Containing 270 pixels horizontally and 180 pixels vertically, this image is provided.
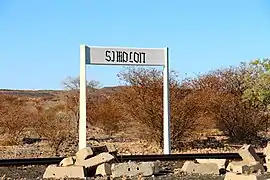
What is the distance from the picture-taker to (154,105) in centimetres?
2803

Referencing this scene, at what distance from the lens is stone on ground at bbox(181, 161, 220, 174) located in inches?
631

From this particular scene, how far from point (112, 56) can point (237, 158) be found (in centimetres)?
640

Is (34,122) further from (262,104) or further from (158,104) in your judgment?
(262,104)

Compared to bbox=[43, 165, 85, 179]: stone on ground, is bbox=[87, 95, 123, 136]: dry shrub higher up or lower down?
higher up

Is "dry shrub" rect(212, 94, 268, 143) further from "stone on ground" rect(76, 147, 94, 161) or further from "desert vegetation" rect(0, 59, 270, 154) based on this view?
"stone on ground" rect(76, 147, 94, 161)

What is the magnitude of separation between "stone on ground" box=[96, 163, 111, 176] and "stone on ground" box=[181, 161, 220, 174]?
7.50 ft

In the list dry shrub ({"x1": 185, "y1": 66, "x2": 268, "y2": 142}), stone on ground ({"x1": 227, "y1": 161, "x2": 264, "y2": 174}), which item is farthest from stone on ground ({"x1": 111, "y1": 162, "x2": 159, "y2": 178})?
dry shrub ({"x1": 185, "y1": 66, "x2": 268, "y2": 142})

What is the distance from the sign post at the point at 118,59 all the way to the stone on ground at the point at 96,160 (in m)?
6.19

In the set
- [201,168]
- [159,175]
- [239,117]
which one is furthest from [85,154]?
[239,117]

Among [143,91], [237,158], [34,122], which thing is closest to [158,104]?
[143,91]

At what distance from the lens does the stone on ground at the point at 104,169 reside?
15.4 metres

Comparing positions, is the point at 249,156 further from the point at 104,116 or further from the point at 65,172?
the point at 104,116

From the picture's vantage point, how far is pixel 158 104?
28.0 meters

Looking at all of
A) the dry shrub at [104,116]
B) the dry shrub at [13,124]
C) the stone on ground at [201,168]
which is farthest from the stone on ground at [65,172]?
the dry shrub at [104,116]
